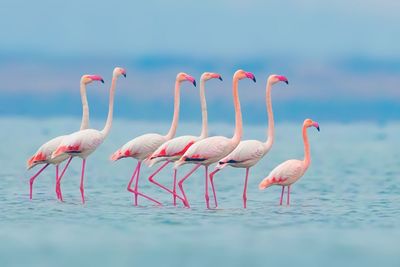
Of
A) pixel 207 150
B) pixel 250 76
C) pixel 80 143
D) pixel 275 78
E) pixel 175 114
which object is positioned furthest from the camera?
pixel 175 114

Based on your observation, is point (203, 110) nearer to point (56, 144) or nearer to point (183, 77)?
point (183, 77)

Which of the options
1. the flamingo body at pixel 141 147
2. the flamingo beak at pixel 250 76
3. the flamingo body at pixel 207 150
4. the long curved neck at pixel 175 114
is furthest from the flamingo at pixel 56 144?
the flamingo beak at pixel 250 76

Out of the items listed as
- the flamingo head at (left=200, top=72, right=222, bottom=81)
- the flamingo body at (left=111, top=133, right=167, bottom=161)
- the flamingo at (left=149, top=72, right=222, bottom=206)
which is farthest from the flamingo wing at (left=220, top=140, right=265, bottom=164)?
the flamingo body at (left=111, top=133, right=167, bottom=161)

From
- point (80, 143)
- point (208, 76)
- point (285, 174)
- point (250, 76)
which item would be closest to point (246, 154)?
point (285, 174)

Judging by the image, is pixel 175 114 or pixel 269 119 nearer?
pixel 269 119

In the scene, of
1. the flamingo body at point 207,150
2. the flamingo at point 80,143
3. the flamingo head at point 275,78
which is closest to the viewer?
the flamingo body at point 207,150

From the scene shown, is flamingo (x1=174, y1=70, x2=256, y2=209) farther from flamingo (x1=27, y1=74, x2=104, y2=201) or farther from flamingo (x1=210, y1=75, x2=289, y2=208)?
flamingo (x1=27, y1=74, x2=104, y2=201)

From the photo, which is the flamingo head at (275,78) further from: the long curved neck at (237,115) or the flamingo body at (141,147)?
the flamingo body at (141,147)

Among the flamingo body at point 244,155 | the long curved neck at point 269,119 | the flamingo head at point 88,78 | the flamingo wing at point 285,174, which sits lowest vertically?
the flamingo wing at point 285,174

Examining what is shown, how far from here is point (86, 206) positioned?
58.4 ft

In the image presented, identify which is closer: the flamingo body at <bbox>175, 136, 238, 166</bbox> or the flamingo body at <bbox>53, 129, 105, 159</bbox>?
the flamingo body at <bbox>175, 136, 238, 166</bbox>

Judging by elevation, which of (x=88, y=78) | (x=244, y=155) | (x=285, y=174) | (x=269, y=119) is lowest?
(x=285, y=174)

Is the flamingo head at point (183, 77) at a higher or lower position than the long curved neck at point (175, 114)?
higher

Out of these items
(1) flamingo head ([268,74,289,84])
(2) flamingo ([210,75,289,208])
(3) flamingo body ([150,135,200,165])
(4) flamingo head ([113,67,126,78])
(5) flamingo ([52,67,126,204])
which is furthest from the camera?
(4) flamingo head ([113,67,126,78])
